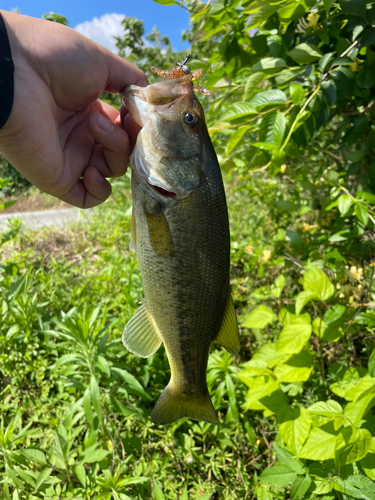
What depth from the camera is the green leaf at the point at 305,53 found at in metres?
1.94

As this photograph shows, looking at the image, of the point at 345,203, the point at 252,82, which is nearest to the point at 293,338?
the point at 345,203

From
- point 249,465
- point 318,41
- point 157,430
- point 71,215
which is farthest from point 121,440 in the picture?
point 71,215

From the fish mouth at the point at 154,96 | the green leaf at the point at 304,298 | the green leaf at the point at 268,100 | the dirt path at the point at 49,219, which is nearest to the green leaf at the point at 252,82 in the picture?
the green leaf at the point at 268,100

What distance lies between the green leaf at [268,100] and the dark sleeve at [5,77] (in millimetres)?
1235

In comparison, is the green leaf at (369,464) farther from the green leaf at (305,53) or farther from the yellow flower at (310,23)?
the yellow flower at (310,23)

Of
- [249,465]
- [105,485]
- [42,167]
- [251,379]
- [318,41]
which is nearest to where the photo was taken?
[42,167]

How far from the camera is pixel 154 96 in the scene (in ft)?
4.58

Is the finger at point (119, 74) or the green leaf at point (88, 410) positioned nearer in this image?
the finger at point (119, 74)

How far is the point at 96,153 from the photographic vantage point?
1.93 metres

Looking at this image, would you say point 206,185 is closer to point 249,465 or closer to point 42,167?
point 42,167

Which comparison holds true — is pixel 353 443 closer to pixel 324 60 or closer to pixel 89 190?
pixel 89 190

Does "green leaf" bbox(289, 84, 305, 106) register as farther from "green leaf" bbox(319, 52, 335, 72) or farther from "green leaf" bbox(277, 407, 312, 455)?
"green leaf" bbox(277, 407, 312, 455)

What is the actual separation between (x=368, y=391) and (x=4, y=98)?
6.62ft

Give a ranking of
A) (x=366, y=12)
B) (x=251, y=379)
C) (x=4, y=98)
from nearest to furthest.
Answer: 1. (x=4, y=98)
2. (x=366, y=12)
3. (x=251, y=379)
